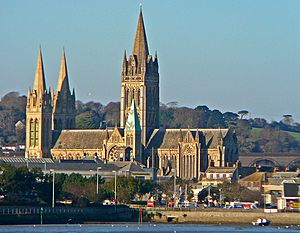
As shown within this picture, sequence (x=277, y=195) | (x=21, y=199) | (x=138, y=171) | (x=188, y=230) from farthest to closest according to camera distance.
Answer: (x=138, y=171) < (x=277, y=195) < (x=21, y=199) < (x=188, y=230)

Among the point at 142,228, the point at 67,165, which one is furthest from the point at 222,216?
the point at 67,165

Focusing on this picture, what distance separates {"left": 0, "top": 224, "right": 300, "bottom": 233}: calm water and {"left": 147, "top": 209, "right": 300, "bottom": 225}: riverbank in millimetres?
4811

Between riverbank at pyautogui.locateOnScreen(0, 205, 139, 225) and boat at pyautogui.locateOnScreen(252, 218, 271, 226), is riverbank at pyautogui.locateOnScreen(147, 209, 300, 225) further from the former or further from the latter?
riverbank at pyautogui.locateOnScreen(0, 205, 139, 225)

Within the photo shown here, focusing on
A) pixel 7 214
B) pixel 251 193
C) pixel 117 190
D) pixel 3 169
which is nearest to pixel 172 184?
pixel 251 193

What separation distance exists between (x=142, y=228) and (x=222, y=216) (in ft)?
58.0

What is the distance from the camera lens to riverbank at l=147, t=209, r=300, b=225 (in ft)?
464

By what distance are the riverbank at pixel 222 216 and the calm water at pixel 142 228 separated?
15.8 feet

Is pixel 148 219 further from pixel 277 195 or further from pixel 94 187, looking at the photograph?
pixel 277 195

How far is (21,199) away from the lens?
461ft

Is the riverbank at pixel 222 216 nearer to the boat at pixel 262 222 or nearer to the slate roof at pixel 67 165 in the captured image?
the boat at pixel 262 222

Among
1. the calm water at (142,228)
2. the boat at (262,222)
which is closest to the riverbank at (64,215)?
the calm water at (142,228)

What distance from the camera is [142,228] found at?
12694cm

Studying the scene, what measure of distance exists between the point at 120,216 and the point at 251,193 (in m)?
40.2

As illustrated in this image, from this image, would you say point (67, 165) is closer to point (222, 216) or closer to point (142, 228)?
point (222, 216)
